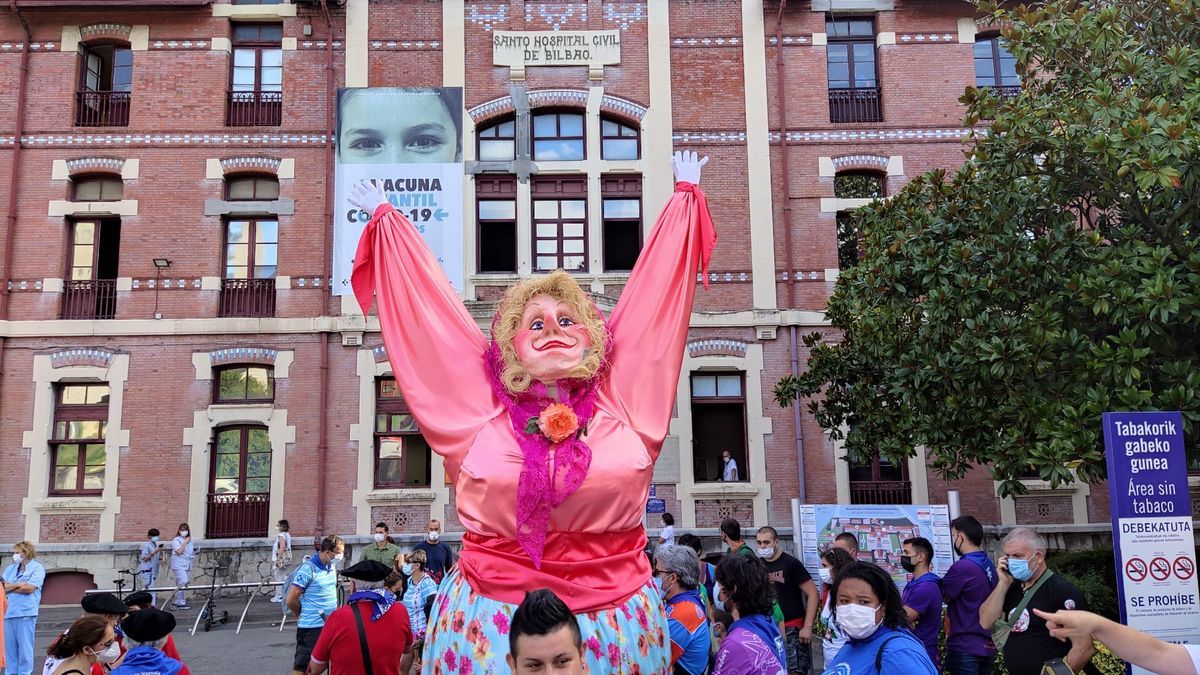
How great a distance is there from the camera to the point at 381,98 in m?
17.5

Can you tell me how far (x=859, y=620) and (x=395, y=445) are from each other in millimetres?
14532

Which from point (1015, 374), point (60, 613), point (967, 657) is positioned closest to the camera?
point (967, 657)

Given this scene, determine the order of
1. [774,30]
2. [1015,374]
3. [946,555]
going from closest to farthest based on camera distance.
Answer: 1. [1015,374]
2. [946,555]
3. [774,30]

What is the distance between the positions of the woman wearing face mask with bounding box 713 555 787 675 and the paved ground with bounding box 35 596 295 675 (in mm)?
8321

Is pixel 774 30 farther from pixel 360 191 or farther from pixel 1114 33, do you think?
pixel 360 191

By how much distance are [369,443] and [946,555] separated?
9.95m

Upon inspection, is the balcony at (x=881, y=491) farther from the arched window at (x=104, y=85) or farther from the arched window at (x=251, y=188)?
the arched window at (x=104, y=85)

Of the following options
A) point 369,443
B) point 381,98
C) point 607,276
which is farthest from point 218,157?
point 607,276

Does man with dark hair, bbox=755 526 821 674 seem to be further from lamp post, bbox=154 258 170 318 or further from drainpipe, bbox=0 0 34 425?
drainpipe, bbox=0 0 34 425

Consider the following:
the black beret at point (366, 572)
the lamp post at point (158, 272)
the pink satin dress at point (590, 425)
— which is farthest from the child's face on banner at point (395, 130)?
the pink satin dress at point (590, 425)

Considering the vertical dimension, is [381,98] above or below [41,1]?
below

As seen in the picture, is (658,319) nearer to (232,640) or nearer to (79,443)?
(232,640)

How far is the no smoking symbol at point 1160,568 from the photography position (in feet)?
19.3

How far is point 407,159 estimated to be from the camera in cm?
1727
